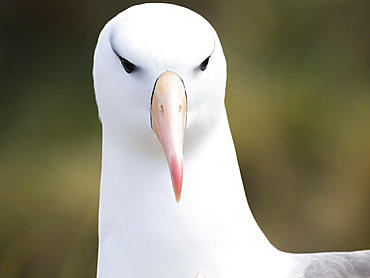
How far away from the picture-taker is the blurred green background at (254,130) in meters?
2.69

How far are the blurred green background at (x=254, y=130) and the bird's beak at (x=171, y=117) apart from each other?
5.21 feet

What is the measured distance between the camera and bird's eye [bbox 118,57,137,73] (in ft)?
3.56

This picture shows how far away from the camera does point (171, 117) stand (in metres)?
1.04

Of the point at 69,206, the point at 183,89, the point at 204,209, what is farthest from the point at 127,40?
the point at 69,206

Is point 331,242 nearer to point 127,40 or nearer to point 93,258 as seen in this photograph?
point 93,258

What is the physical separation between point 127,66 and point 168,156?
0.16m

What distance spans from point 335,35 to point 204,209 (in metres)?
1.85

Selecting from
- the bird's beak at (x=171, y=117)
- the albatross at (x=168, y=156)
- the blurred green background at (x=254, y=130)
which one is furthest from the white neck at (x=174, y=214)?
the blurred green background at (x=254, y=130)

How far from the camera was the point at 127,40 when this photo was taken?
109cm

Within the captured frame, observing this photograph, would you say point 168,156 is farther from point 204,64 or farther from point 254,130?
point 254,130

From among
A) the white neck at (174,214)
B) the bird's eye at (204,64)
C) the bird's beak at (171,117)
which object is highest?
the bird's eye at (204,64)

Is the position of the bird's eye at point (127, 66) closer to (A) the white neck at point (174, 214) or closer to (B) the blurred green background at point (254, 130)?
(A) the white neck at point (174, 214)

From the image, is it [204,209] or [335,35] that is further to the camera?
[335,35]

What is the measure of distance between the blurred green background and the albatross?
56.0 inches
